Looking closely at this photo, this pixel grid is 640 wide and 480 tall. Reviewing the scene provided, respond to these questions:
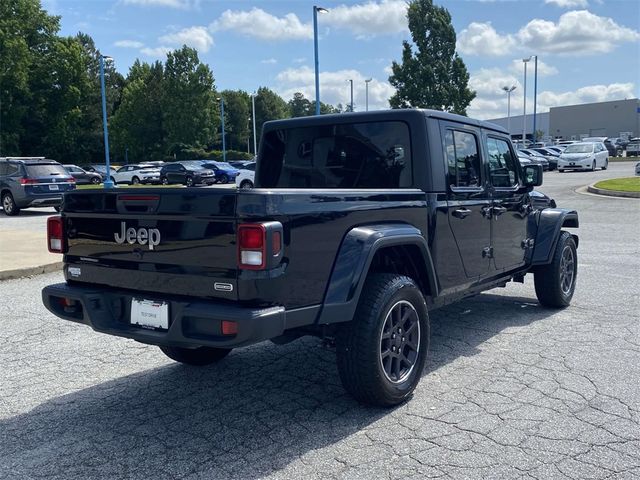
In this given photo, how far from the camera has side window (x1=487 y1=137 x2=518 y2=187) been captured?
5.48 metres

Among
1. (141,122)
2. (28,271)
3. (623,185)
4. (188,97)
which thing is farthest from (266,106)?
(28,271)

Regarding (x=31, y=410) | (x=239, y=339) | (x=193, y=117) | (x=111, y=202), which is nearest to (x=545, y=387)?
(x=239, y=339)

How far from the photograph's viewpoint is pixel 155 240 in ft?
11.6

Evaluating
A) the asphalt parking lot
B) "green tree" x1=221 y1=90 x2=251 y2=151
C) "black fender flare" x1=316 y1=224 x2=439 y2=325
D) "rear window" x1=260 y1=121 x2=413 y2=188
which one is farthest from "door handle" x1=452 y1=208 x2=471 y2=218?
"green tree" x1=221 y1=90 x2=251 y2=151

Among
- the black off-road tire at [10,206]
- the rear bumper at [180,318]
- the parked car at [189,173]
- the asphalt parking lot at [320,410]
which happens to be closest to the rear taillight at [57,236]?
the rear bumper at [180,318]

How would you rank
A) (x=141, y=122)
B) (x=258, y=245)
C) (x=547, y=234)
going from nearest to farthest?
(x=258, y=245) → (x=547, y=234) → (x=141, y=122)

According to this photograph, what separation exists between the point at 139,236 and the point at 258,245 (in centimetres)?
89

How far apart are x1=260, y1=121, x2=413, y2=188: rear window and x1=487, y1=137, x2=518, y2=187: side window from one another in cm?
120

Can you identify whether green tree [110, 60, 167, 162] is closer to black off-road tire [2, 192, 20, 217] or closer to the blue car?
the blue car

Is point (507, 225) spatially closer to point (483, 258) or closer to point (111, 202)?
point (483, 258)

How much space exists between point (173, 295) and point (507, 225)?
11.0ft

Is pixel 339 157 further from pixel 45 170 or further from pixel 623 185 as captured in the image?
pixel 623 185

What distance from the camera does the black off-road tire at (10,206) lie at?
18147 millimetres

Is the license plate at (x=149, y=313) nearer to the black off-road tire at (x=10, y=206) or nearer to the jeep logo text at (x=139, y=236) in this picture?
the jeep logo text at (x=139, y=236)
